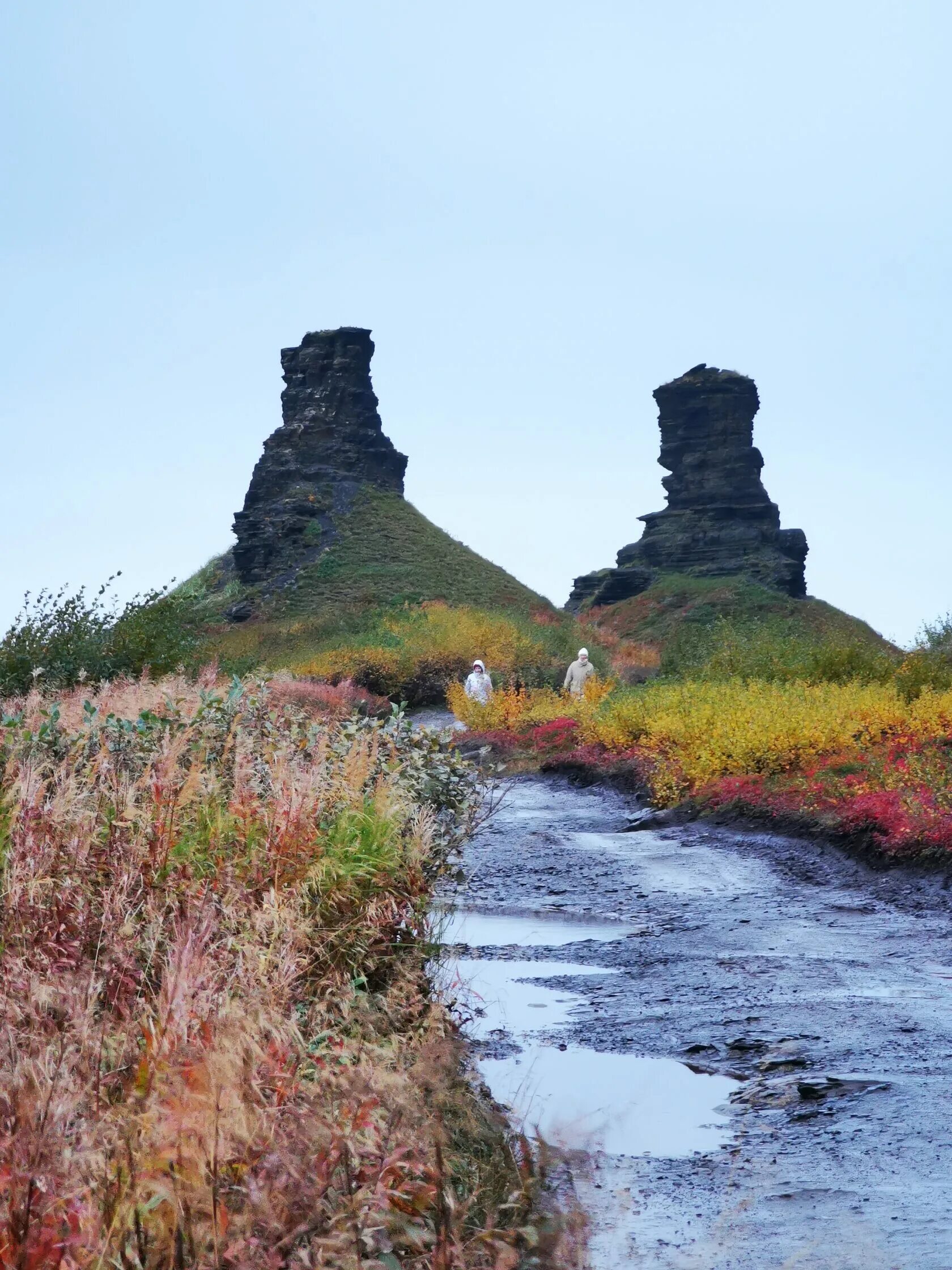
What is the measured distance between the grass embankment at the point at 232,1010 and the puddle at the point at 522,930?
829 millimetres

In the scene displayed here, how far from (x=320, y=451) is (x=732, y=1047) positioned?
2778 inches

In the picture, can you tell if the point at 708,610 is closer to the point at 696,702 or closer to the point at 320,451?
the point at 320,451

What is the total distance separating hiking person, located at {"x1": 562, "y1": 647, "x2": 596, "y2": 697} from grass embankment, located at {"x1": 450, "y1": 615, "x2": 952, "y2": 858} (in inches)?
13.6

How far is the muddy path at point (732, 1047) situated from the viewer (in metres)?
4.76

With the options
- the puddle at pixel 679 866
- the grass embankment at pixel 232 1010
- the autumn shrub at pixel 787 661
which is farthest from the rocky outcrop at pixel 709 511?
the grass embankment at pixel 232 1010

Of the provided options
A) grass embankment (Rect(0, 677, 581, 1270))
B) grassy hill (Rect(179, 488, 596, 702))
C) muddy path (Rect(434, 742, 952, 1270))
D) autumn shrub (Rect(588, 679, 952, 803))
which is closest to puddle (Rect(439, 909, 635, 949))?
muddy path (Rect(434, 742, 952, 1270))

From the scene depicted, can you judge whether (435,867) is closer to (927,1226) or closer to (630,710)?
(927,1226)

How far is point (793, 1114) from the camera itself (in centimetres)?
593

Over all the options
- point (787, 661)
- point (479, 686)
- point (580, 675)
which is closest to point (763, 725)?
point (787, 661)

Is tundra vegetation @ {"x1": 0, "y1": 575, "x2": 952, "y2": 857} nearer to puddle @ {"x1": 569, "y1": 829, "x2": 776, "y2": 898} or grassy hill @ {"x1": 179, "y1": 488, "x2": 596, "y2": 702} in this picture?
grassy hill @ {"x1": 179, "y1": 488, "x2": 596, "y2": 702}

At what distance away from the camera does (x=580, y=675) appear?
29.4 meters

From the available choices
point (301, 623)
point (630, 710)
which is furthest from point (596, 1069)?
point (301, 623)

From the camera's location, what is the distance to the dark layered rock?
2768 inches

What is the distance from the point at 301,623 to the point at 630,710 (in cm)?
3548
